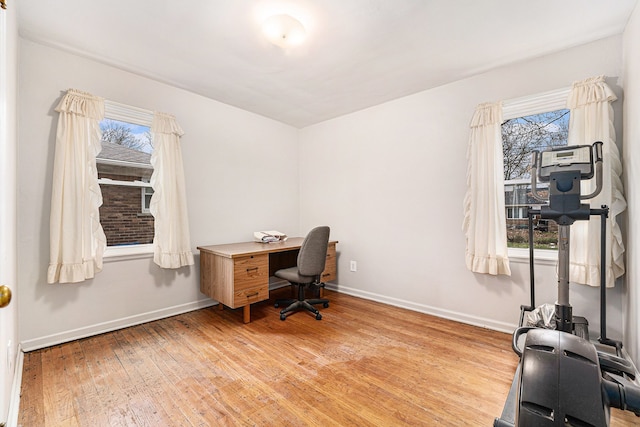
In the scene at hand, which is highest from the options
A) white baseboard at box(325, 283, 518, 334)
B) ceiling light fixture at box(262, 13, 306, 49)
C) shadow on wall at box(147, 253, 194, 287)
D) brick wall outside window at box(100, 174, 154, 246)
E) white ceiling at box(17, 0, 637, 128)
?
white ceiling at box(17, 0, 637, 128)

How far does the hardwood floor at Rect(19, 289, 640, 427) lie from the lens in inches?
61.9

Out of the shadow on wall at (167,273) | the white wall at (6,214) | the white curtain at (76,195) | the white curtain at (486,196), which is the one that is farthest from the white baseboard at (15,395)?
the white curtain at (486,196)

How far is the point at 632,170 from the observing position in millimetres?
1931

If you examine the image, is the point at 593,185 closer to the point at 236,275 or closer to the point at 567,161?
the point at 567,161

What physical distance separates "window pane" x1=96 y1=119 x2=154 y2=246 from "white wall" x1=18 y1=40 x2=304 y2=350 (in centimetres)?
27

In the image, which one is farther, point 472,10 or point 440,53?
point 440,53

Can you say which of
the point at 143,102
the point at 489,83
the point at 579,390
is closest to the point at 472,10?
the point at 489,83

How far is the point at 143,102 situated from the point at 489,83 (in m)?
3.43

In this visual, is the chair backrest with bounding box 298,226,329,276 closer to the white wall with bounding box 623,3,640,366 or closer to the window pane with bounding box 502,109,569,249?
the window pane with bounding box 502,109,569,249

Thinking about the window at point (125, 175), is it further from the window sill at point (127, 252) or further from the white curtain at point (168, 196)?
the white curtain at point (168, 196)

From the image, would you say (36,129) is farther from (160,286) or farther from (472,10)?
(472,10)

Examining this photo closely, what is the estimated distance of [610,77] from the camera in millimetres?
2184

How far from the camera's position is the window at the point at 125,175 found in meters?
2.71

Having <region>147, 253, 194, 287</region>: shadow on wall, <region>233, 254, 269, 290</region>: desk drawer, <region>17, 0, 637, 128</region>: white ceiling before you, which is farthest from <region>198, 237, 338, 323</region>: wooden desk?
<region>17, 0, 637, 128</region>: white ceiling
